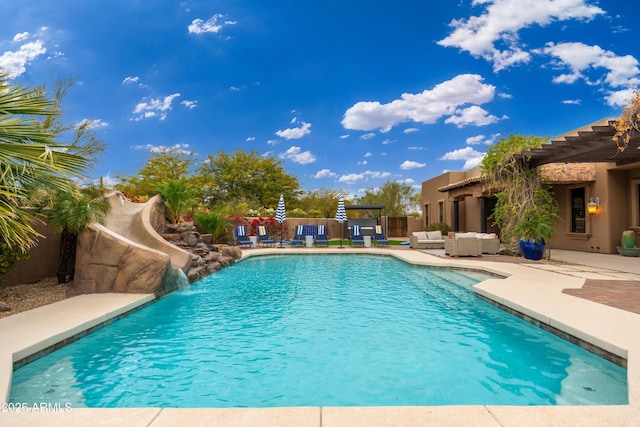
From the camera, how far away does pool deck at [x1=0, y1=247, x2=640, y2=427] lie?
2.12 m

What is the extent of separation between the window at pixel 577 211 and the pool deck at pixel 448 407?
6527 millimetres

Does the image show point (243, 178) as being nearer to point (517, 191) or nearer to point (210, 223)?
point (210, 223)

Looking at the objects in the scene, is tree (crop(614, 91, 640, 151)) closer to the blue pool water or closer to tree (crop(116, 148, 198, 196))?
the blue pool water

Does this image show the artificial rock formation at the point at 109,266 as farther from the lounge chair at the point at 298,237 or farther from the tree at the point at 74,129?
the lounge chair at the point at 298,237

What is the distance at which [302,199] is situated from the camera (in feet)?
109

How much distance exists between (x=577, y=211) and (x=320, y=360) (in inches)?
541

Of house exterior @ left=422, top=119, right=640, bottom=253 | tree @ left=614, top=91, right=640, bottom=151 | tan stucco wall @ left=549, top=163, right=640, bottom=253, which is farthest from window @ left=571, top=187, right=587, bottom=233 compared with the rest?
tree @ left=614, top=91, right=640, bottom=151

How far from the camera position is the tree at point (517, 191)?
10508 mm

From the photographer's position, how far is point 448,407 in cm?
228

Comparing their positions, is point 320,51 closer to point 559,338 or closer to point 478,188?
point 478,188

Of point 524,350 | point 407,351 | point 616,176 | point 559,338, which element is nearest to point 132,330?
point 407,351

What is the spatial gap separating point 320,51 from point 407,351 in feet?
56.5

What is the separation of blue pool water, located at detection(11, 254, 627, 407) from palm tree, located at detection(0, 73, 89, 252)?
5.68 feet

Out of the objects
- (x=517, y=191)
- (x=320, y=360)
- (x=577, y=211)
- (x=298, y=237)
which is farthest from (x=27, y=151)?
(x=577, y=211)
